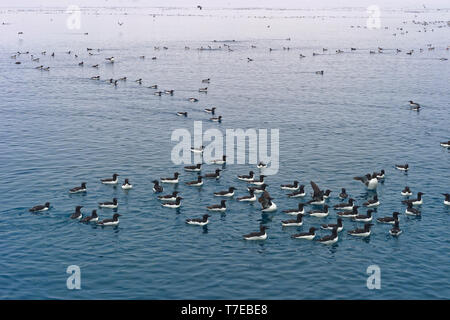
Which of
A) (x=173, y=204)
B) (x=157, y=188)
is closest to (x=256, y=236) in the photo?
(x=173, y=204)

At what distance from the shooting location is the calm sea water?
3931 centimetres

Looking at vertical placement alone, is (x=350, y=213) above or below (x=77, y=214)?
below

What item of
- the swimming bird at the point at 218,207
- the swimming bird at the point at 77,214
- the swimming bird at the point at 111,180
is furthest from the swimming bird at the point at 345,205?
the swimming bird at the point at 77,214

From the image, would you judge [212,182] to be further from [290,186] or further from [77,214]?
[77,214]

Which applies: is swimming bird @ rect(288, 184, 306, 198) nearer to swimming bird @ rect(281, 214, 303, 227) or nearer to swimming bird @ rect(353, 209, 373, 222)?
swimming bird @ rect(281, 214, 303, 227)

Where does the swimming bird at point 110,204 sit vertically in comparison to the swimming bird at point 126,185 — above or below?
below

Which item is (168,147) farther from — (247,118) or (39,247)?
(39,247)

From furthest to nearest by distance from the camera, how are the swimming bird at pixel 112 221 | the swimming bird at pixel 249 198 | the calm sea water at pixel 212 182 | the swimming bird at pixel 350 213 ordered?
1. the swimming bird at pixel 249 198
2. the swimming bird at pixel 350 213
3. the swimming bird at pixel 112 221
4. the calm sea water at pixel 212 182

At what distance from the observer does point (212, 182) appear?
2352 inches

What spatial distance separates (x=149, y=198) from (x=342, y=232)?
61.6 ft

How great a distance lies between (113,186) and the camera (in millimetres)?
57875

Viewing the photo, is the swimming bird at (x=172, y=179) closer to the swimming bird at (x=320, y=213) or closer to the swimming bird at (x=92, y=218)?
the swimming bird at (x=92, y=218)

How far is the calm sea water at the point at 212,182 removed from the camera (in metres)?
39.3

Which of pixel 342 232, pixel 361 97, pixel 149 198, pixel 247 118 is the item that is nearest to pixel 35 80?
pixel 247 118
